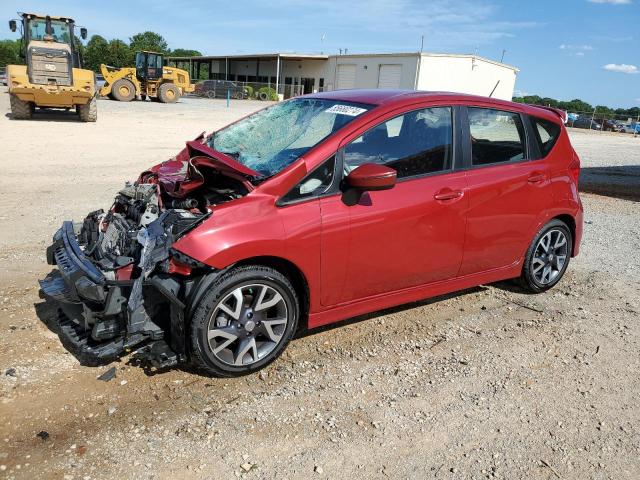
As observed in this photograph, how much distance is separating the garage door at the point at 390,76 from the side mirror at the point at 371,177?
130ft

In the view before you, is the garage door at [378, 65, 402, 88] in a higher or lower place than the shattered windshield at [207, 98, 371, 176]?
higher

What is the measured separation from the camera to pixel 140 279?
3189mm

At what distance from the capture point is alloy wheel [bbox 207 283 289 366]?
3.28m

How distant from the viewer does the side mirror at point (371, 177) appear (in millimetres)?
3445

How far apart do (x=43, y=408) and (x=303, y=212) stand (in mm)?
1895

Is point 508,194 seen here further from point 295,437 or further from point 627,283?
point 295,437

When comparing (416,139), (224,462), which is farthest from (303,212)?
(224,462)

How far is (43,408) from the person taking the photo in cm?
303

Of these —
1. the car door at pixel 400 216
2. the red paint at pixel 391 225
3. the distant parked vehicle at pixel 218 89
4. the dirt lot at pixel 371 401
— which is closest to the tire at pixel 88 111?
the dirt lot at pixel 371 401

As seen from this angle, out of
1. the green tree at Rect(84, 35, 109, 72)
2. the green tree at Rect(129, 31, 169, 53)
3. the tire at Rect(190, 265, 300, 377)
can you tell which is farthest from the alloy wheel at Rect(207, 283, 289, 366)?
the green tree at Rect(129, 31, 169, 53)

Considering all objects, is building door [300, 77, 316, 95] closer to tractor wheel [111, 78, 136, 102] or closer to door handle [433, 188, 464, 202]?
tractor wheel [111, 78, 136, 102]

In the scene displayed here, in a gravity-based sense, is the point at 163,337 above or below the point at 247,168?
below

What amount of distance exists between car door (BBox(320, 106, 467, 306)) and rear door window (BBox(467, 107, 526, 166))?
9.2 inches

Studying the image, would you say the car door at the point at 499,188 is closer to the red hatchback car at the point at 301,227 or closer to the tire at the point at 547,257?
the red hatchback car at the point at 301,227
